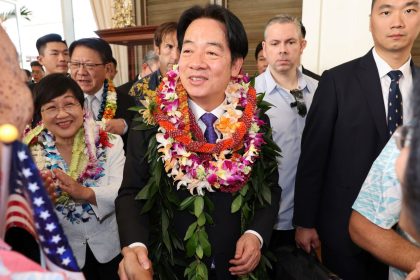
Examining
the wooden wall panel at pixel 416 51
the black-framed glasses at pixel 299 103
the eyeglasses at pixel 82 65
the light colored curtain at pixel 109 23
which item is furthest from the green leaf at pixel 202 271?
the light colored curtain at pixel 109 23

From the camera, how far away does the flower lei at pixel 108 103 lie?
9.48 ft

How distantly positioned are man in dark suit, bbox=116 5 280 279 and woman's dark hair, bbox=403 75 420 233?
930 mm

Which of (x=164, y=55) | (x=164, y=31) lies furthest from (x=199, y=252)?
(x=164, y=31)

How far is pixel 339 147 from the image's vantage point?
73.0 inches

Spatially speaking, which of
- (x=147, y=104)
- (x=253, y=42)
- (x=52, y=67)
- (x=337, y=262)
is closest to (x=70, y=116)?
(x=147, y=104)

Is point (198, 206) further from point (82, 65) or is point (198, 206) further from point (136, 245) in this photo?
point (82, 65)

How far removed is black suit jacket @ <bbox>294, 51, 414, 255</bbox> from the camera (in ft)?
5.81

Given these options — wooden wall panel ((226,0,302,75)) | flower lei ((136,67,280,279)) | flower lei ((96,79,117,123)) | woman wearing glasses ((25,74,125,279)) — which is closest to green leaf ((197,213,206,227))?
flower lei ((136,67,280,279))

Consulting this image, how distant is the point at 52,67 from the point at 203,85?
257 centimetres

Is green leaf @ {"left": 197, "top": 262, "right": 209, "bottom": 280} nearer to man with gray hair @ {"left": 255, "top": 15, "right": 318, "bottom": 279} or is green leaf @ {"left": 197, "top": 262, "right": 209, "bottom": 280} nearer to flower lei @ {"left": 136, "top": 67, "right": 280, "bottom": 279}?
flower lei @ {"left": 136, "top": 67, "right": 280, "bottom": 279}

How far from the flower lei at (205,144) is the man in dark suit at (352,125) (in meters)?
0.43

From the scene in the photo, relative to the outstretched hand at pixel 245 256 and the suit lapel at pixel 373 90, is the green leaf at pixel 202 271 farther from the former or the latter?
the suit lapel at pixel 373 90

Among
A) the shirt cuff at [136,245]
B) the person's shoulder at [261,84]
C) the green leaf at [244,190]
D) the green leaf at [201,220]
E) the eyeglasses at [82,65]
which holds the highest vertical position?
the eyeglasses at [82,65]

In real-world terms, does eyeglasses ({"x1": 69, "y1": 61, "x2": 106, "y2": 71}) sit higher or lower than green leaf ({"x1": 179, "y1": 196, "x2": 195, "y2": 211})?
higher
